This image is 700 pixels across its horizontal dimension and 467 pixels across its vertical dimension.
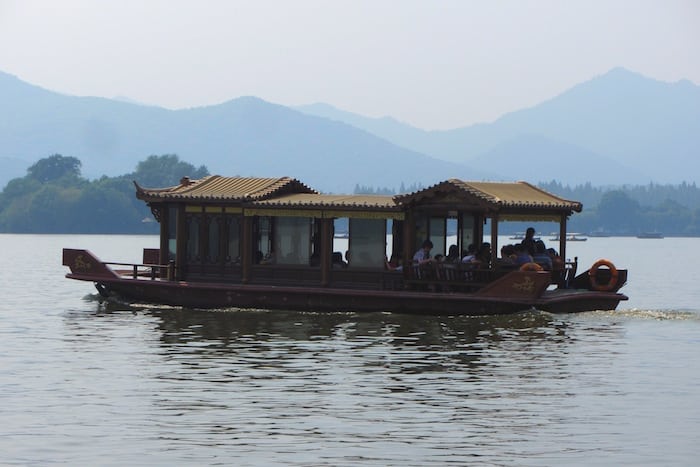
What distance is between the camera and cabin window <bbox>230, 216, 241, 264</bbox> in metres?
36.7

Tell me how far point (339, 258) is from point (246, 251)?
254 centimetres

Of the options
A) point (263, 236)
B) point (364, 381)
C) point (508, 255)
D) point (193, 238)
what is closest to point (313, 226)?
point (263, 236)

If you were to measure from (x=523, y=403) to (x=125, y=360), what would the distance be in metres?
8.77

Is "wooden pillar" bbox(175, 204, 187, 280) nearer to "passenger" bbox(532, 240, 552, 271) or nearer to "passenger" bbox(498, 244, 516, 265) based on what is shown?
"passenger" bbox(498, 244, 516, 265)

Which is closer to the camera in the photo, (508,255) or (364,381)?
(364,381)

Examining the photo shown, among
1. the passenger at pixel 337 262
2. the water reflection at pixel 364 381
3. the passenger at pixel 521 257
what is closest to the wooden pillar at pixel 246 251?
the water reflection at pixel 364 381

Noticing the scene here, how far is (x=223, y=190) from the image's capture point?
37.1 metres

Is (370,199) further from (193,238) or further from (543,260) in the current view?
(193,238)

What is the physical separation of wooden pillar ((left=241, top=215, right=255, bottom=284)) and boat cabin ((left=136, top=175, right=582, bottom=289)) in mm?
27

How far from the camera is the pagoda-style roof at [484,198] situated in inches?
1314

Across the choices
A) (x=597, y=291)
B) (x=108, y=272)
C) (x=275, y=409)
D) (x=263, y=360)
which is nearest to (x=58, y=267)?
(x=108, y=272)

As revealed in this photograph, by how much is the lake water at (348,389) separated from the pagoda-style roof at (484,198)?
9.16 feet

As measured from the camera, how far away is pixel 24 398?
20.8 meters

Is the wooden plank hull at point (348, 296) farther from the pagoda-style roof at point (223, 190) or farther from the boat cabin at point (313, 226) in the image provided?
the pagoda-style roof at point (223, 190)
